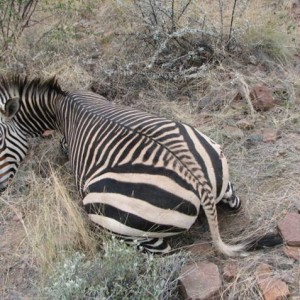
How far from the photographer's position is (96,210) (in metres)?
2.86

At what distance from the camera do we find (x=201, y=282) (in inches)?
103

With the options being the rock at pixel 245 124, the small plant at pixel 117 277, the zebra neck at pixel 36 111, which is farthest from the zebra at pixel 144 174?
the rock at pixel 245 124

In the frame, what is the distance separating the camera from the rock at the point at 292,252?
2.81 metres

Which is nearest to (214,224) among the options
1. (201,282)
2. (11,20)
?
(201,282)

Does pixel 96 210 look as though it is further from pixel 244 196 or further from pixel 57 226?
pixel 244 196

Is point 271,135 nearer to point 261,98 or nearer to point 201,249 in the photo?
point 261,98

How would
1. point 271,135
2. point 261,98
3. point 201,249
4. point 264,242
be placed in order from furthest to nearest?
point 261,98 < point 271,135 < point 201,249 < point 264,242

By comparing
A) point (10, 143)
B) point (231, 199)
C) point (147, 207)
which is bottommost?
point (10, 143)

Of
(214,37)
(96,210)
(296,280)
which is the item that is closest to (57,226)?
(96,210)

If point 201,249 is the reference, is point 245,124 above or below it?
above

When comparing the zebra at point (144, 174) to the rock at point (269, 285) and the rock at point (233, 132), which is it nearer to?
the rock at point (269, 285)

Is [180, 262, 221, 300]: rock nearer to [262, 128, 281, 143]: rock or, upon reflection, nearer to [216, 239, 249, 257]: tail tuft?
[216, 239, 249, 257]: tail tuft

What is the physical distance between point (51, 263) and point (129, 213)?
24.2 inches

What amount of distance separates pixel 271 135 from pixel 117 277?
2.09m
